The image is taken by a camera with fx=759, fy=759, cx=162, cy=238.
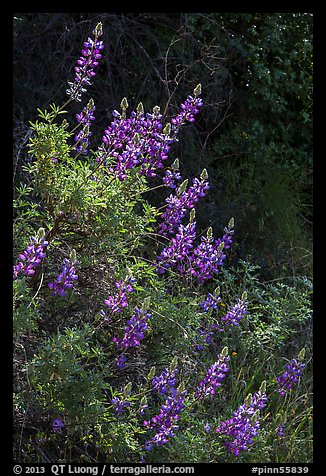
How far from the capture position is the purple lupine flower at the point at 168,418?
2961mm

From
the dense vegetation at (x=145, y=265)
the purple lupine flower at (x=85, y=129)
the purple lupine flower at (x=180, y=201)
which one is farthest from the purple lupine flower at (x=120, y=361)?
the purple lupine flower at (x=85, y=129)

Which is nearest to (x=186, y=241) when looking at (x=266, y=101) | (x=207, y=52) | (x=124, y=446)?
(x=124, y=446)

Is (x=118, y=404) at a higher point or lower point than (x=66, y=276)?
lower

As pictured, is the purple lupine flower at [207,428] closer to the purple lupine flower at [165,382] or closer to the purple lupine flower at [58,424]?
the purple lupine flower at [165,382]

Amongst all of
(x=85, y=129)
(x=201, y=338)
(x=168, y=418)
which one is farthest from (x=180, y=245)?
(x=168, y=418)

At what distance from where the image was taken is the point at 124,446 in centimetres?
294

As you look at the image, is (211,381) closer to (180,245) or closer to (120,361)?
(120,361)

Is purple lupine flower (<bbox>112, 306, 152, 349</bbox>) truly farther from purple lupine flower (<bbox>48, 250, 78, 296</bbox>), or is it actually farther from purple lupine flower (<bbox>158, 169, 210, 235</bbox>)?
purple lupine flower (<bbox>158, 169, 210, 235</bbox>)

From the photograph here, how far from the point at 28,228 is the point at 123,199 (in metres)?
0.44

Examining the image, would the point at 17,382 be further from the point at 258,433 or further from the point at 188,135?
the point at 188,135

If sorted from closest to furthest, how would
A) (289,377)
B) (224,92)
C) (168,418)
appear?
(168,418)
(289,377)
(224,92)

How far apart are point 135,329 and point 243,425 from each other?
2.29ft

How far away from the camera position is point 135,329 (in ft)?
9.47
